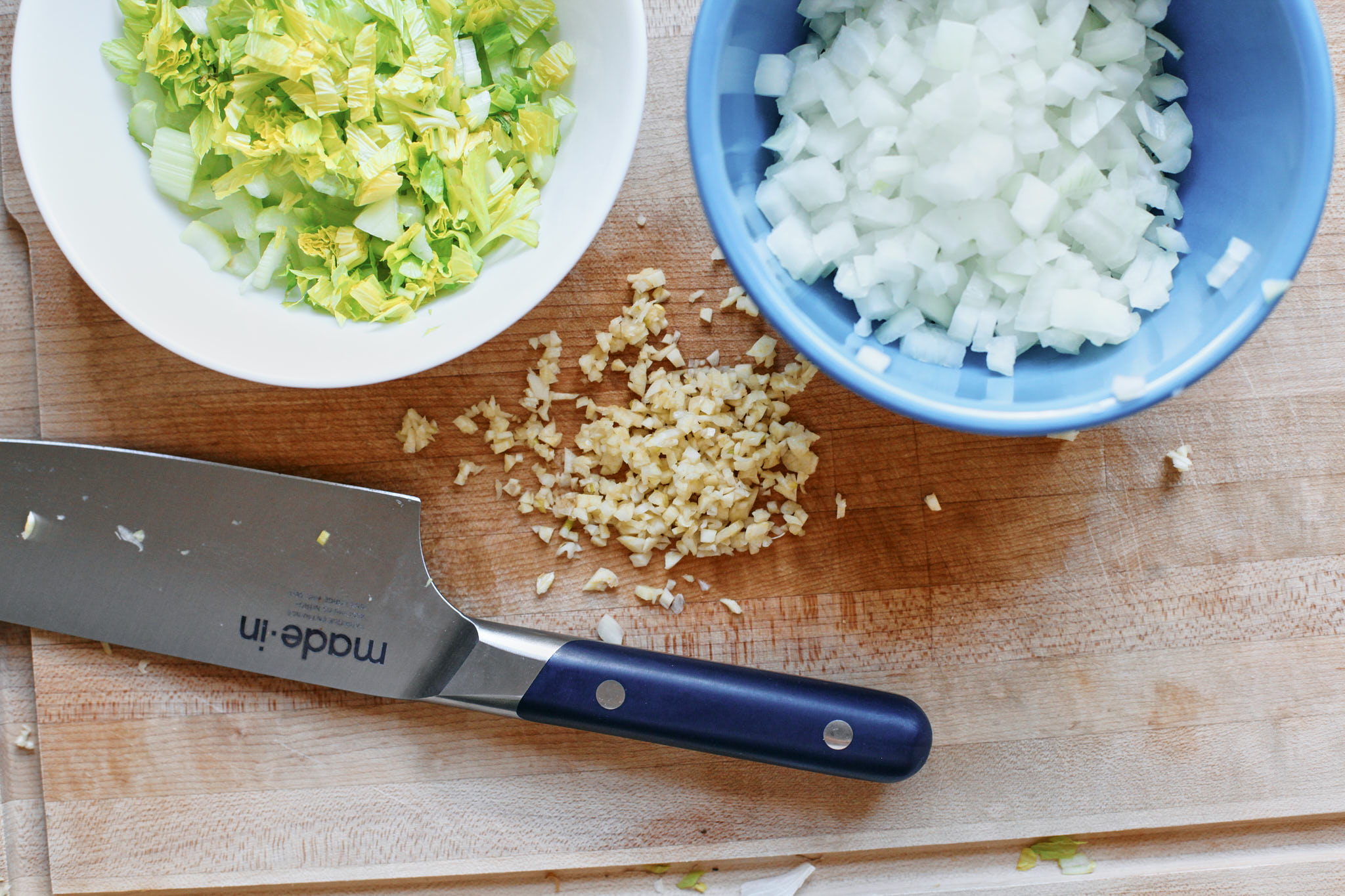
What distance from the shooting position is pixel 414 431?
51.6 inches

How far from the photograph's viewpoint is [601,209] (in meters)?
1.11

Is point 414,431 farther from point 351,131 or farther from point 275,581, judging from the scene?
point 351,131

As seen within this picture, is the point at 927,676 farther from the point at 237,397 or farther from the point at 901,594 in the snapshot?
the point at 237,397

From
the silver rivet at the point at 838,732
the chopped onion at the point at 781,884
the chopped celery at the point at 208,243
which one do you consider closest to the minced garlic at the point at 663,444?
the silver rivet at the point at 838,732

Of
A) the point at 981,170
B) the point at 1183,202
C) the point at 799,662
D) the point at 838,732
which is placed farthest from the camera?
the point at 799,662

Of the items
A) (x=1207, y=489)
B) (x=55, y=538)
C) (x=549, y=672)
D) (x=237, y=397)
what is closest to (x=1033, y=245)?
(x=1207, y=489)

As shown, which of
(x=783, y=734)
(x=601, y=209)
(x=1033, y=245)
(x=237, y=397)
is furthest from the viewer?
(x=237, y=397)

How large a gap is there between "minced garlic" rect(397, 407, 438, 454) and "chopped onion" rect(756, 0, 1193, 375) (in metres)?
0.58

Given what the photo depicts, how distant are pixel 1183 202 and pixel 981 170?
0.30m

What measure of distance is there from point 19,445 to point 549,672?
78 centimetres

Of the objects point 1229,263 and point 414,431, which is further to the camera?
point 414,431

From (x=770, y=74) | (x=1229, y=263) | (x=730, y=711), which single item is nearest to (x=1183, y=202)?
(x=1229, y=263)

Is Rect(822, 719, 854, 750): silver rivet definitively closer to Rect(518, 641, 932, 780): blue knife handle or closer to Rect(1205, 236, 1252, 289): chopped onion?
Rect(518, 641, 932, 780): blue knife handle

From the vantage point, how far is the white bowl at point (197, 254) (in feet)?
3.62
